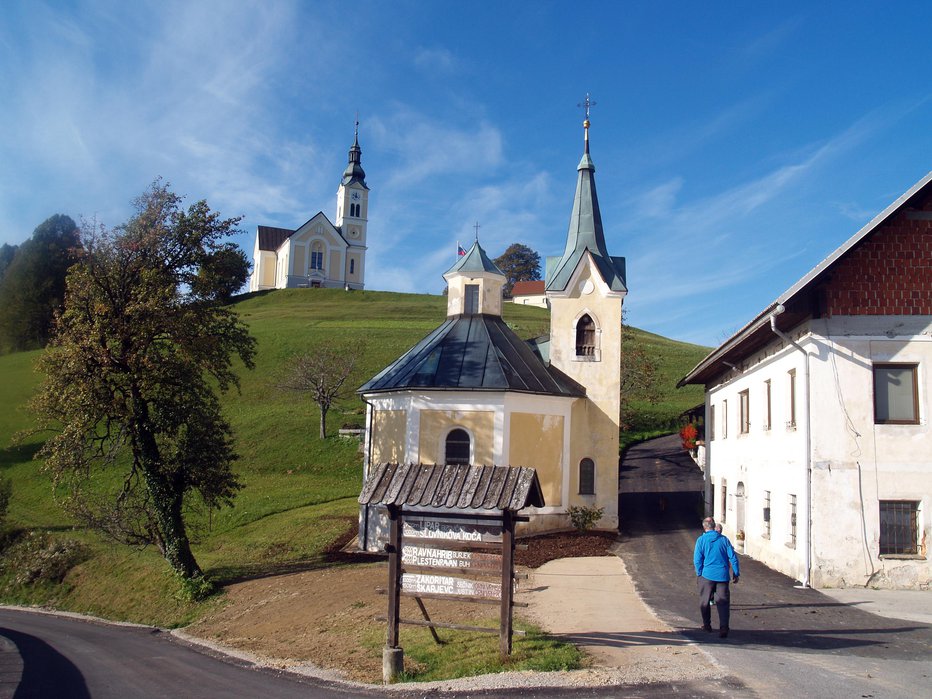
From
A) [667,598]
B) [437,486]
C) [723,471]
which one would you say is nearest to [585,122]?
[723,471]

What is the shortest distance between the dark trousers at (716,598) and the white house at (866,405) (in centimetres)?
560

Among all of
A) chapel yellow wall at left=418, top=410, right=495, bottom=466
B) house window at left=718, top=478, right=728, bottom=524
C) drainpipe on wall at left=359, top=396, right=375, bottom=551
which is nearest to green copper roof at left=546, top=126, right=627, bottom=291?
chapel yellow wall at left=418, top=410, right=495, bottom=466

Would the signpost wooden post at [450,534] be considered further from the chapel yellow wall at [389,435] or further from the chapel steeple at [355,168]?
the chapel steeple at [355,168]

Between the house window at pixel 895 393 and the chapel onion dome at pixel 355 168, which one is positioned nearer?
the house window at pixel 895 393

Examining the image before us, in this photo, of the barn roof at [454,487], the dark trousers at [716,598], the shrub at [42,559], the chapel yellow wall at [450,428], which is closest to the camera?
the barn roof at [454,487]

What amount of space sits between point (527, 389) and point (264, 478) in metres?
18.8

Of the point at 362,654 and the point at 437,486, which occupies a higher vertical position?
the point at 437,486

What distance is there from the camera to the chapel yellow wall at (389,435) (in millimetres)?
24531

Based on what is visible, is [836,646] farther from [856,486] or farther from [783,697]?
[856,486]

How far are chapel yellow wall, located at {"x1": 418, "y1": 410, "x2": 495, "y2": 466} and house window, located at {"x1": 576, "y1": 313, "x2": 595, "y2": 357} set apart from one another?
19.9 feet

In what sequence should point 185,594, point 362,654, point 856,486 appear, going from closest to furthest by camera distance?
point 362,654 < point 856,486 < point 185,594

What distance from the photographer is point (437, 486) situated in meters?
11.0

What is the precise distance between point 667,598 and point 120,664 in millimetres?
10691

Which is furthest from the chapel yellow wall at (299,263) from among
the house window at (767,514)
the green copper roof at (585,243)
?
the house window at (767,514)
